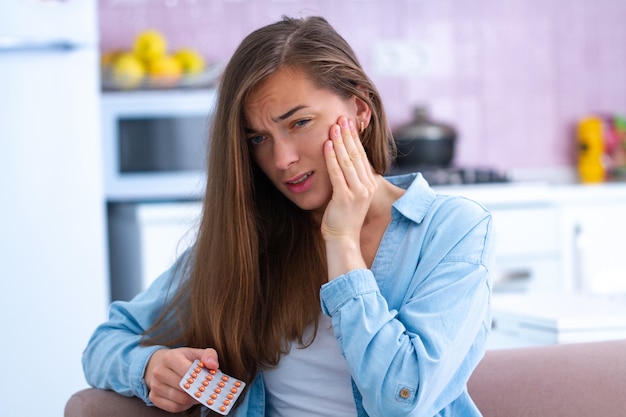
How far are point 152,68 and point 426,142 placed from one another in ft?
3.44

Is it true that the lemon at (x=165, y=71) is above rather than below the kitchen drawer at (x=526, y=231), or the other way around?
above

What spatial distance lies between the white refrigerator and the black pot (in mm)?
1238

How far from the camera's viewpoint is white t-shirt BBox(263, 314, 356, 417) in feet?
4.84

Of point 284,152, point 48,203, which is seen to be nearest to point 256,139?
point 284,152

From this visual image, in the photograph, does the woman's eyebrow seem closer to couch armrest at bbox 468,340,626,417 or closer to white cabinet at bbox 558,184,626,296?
couch armrest at bbox 468,340,626,417

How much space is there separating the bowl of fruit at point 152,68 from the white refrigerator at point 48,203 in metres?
0.35

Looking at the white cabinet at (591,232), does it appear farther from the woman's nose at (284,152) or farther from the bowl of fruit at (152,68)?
the woman's nose at (284,152)

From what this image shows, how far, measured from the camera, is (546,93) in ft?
13.4

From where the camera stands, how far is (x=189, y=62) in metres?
3.49

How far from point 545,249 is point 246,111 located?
2.09 m

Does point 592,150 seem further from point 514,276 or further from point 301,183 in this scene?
point 301,183

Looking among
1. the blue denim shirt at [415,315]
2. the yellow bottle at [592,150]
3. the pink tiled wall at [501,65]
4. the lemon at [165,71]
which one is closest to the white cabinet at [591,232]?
the yellow bottle at [592,150]

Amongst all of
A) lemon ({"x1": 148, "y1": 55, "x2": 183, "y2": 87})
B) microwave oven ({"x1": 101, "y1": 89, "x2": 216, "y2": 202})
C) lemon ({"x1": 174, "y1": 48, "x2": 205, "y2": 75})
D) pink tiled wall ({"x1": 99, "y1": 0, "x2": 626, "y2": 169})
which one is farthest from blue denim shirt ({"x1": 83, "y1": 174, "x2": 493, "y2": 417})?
pink tiled wall ({"x1": 99, "y1": 0, "x2": 626, "y2": 169})

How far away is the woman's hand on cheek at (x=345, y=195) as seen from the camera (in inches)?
55.3
